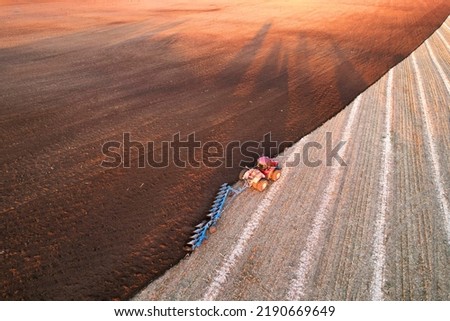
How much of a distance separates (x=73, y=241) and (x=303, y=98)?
9.31 m

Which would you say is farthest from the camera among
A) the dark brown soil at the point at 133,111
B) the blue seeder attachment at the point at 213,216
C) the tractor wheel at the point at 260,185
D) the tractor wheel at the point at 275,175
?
the tractor wheel at the point at 275,175

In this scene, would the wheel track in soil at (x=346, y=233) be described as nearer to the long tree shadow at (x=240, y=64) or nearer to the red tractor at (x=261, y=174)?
the red tractor at (x=261, y=174)

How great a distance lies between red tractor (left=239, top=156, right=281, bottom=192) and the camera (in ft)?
24.2

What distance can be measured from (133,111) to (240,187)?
Result: 17.9 ft

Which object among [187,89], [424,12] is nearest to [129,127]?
[187,89]

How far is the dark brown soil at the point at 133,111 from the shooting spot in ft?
19.4

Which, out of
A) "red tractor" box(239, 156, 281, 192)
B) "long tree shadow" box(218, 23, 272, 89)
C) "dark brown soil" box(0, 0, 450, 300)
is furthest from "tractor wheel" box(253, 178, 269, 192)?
"long tree shadow" box(218, 23, 272, 89)

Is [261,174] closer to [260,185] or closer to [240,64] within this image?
[260,185]

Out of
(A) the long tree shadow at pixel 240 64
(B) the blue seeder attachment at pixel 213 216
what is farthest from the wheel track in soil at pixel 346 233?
(A) the long tree shadow at pixel 240 64

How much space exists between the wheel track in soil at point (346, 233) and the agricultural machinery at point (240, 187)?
166 millimetres

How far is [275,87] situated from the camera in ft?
43.1
